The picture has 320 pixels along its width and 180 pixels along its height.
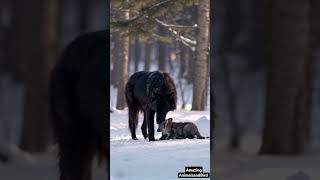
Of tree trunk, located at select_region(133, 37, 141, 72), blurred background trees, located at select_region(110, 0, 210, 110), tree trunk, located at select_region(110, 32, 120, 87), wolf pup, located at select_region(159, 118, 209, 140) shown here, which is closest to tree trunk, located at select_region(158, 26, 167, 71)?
blurred background trees, located at select_region(110, 0, 210, 110)

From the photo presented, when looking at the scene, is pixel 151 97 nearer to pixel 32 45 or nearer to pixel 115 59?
pixel 115 59

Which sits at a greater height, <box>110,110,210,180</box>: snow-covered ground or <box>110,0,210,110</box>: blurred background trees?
<box>110,0,210,110</box>: blurred background trees

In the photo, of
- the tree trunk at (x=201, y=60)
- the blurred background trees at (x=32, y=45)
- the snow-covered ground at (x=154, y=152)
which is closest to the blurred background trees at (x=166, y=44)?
the tree trunk at (x=201, y=60)

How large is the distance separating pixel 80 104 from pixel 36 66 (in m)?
0.42

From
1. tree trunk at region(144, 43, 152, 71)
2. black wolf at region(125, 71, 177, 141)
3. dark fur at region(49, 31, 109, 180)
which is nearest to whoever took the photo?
tree trunk at region(144, 43, 152, 71)

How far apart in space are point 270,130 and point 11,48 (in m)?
1.97

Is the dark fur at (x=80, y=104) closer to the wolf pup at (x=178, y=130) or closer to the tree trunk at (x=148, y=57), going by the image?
the tree trunk at (x=148, y=57)

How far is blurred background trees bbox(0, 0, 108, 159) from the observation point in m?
4.22

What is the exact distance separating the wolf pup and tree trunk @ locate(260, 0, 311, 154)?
55 centimetres

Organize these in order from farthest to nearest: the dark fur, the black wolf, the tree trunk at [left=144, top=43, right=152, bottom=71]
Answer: the black wolf
the dark fur
the tree trunk at [left=144, top=43, right=152, bottom=71]

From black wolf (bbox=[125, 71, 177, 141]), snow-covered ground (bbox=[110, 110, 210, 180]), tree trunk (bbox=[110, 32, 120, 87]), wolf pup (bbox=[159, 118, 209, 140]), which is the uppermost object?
tree trunk (bbox=[110, 32, 120, 87])

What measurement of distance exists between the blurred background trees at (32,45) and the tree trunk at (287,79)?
1241 mm

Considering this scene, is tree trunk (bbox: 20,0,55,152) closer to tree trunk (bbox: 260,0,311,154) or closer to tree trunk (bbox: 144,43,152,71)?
tree trunk (bbox: 144,43,152,71)

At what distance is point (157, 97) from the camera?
14.7 ft
